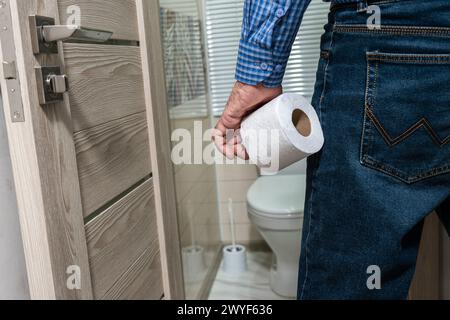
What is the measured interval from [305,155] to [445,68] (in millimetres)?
270

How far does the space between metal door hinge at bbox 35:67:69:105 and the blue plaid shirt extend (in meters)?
0.31

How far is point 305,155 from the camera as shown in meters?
0.86

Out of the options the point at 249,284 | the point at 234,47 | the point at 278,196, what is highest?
the point at 234,47

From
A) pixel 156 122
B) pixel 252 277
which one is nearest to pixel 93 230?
pixel 156 122

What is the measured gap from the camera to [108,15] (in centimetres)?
104

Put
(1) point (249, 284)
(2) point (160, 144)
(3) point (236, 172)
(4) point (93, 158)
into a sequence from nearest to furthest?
(4) point (93, 158) < (2) point (160, 144) < (1) point (249, 284) < (3) point (236, 172)

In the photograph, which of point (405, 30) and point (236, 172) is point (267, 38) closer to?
point (405, 30)

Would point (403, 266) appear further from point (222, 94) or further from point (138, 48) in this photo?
point (222, 94)

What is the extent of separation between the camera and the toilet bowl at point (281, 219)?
1713 mm

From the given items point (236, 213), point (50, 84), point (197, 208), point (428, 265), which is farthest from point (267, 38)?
point (236, 213)

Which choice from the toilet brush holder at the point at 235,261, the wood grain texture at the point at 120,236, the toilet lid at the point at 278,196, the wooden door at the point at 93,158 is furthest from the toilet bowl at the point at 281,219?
the wood grain texture at the point at 120,236

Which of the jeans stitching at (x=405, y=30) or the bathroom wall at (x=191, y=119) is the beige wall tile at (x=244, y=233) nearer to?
the bathroom wall at (x=191, y=119)

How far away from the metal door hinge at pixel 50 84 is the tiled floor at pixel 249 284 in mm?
1401

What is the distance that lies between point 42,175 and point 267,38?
0.44 metres
